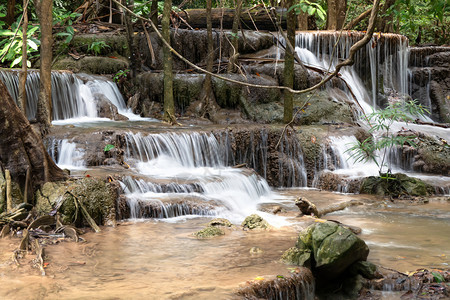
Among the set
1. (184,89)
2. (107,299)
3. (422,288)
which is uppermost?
(184,89)

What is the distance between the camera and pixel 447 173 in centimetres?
1191

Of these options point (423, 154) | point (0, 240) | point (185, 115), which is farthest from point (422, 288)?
point (185, 115)

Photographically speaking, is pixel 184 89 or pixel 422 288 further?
pixel 184 89

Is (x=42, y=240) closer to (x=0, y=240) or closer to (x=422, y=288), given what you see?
(x=0, y=240)

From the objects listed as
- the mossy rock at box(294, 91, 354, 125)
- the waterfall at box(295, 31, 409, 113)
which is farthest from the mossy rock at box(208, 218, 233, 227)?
the waterfall at box(295, 31, 409, 113)

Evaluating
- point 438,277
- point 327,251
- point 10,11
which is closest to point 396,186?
point 438,277

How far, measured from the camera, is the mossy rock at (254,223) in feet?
24.3

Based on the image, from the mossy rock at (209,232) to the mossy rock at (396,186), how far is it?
15.2 ft

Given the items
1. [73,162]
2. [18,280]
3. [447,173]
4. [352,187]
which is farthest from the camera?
[447,173]

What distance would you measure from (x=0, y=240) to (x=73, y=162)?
3.48 m

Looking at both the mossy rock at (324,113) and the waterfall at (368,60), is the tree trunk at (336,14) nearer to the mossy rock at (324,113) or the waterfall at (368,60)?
the waterfall at (368,60)

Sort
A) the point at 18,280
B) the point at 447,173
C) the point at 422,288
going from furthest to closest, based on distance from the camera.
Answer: the point at 447,173 < the point at 422,288 < the point at 18,280

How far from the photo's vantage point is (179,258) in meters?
5.95

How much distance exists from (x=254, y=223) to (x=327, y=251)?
1.98m
